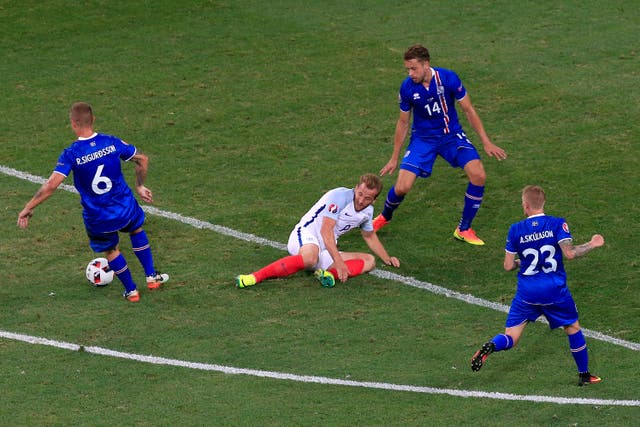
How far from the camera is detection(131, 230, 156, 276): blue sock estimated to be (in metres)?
11.8

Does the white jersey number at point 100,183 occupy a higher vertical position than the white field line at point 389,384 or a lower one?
higher

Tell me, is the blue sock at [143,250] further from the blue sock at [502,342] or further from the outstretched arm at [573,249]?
the outstretched arm at [573,249]

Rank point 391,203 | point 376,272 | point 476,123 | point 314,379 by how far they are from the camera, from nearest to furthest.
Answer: point 314,379
point 376,272
point 476,123
point 391,203

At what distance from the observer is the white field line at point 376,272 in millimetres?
11055

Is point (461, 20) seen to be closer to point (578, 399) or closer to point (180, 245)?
point (180, 245)

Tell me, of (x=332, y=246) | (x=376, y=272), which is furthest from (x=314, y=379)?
(x=376, y=272)

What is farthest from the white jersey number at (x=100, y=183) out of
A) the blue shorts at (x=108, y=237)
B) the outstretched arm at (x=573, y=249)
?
the outstretched arm at (x=573, y=249)

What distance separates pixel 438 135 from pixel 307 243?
203cm

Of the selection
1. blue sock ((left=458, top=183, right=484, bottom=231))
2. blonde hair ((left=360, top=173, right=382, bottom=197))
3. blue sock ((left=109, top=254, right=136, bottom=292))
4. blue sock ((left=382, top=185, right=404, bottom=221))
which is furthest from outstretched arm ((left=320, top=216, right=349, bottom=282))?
blue sock ((left=109, top=254, right=136, bottom=292))

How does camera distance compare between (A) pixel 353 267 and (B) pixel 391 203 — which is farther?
(B) pixel 391 203

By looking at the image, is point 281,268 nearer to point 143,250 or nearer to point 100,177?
point 143,250

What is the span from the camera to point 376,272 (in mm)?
12602

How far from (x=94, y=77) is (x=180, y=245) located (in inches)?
232

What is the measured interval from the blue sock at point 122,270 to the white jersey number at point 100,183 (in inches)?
27.9
